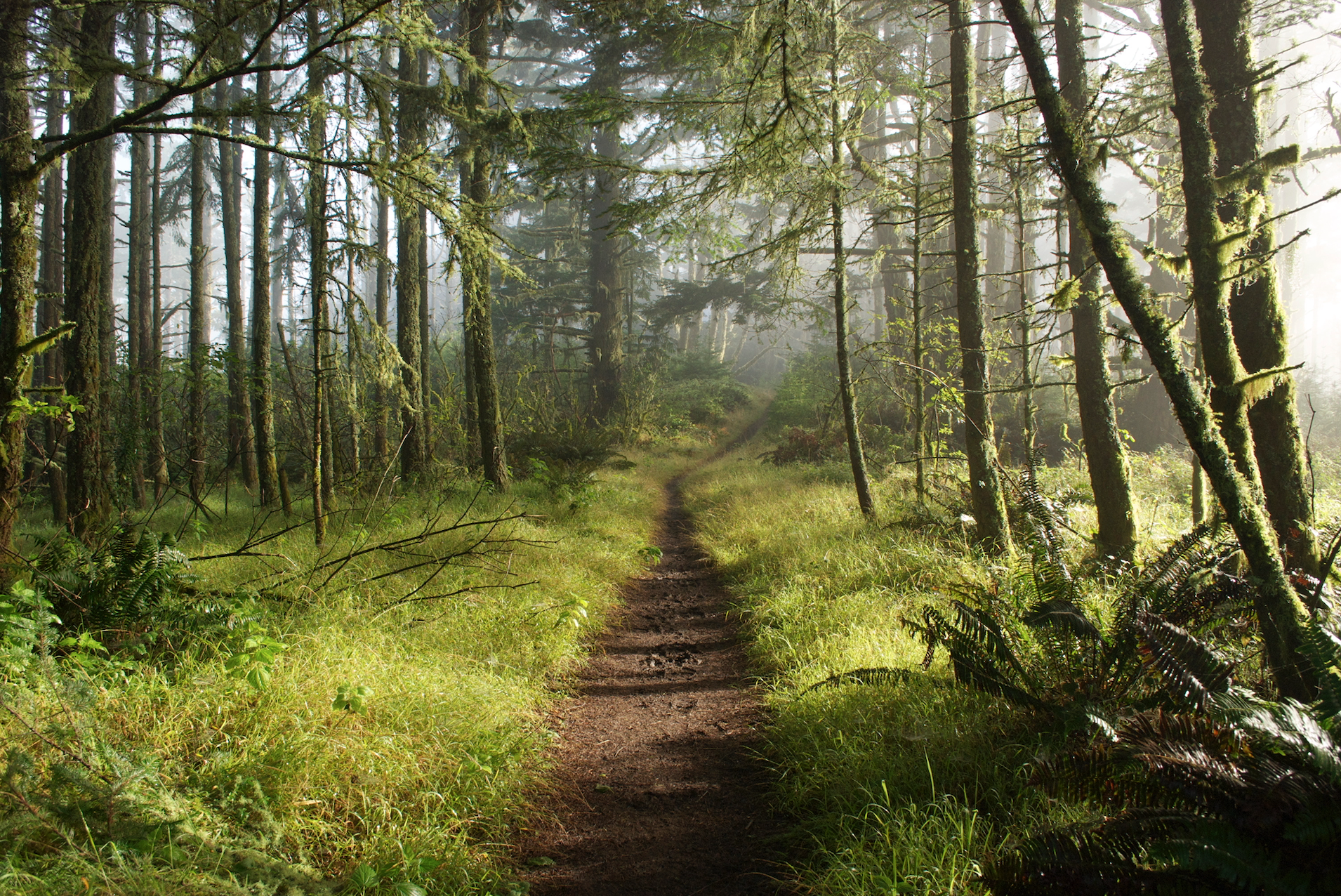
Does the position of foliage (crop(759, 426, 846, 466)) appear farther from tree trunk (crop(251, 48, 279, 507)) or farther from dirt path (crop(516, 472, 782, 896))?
tree trunk (crop(251, 48, 279, 507))

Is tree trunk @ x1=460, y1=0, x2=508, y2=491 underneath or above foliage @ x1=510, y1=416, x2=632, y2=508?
above

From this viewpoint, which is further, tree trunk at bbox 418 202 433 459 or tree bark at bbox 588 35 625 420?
tree bark at bbox 588 35 625 420

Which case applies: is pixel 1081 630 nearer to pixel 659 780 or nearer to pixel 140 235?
pixel 659 780

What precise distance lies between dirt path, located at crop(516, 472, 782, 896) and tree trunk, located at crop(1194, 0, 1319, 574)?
3.26 m

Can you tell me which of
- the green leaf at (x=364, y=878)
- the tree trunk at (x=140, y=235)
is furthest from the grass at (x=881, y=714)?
the tree trunk at (x=140, y=235)

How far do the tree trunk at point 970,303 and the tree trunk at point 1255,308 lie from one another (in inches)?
94.3

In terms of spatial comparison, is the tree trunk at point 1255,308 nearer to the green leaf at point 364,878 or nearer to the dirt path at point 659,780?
the dirt path at point 659,780

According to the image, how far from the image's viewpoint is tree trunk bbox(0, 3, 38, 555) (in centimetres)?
365

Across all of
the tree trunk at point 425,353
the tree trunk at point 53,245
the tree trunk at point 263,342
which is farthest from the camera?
the tree trunk at point 53,245

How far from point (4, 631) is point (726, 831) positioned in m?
3.48

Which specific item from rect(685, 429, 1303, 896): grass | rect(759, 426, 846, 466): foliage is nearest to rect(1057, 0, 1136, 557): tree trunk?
rect(685, 429, 1303, 896): grass

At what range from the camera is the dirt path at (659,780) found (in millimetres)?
2660

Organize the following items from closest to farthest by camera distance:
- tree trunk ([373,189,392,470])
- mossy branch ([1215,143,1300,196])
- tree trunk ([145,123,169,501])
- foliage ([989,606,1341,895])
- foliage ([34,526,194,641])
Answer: foliage ([989,606,1341,895])
mossy branch ([1215,143,1300,196])
foliage ([34,526,194,641])
tree trunk ([373,189,392,470])
tree trunk ([145,123,169,501])

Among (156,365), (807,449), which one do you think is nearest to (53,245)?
(156,365)
